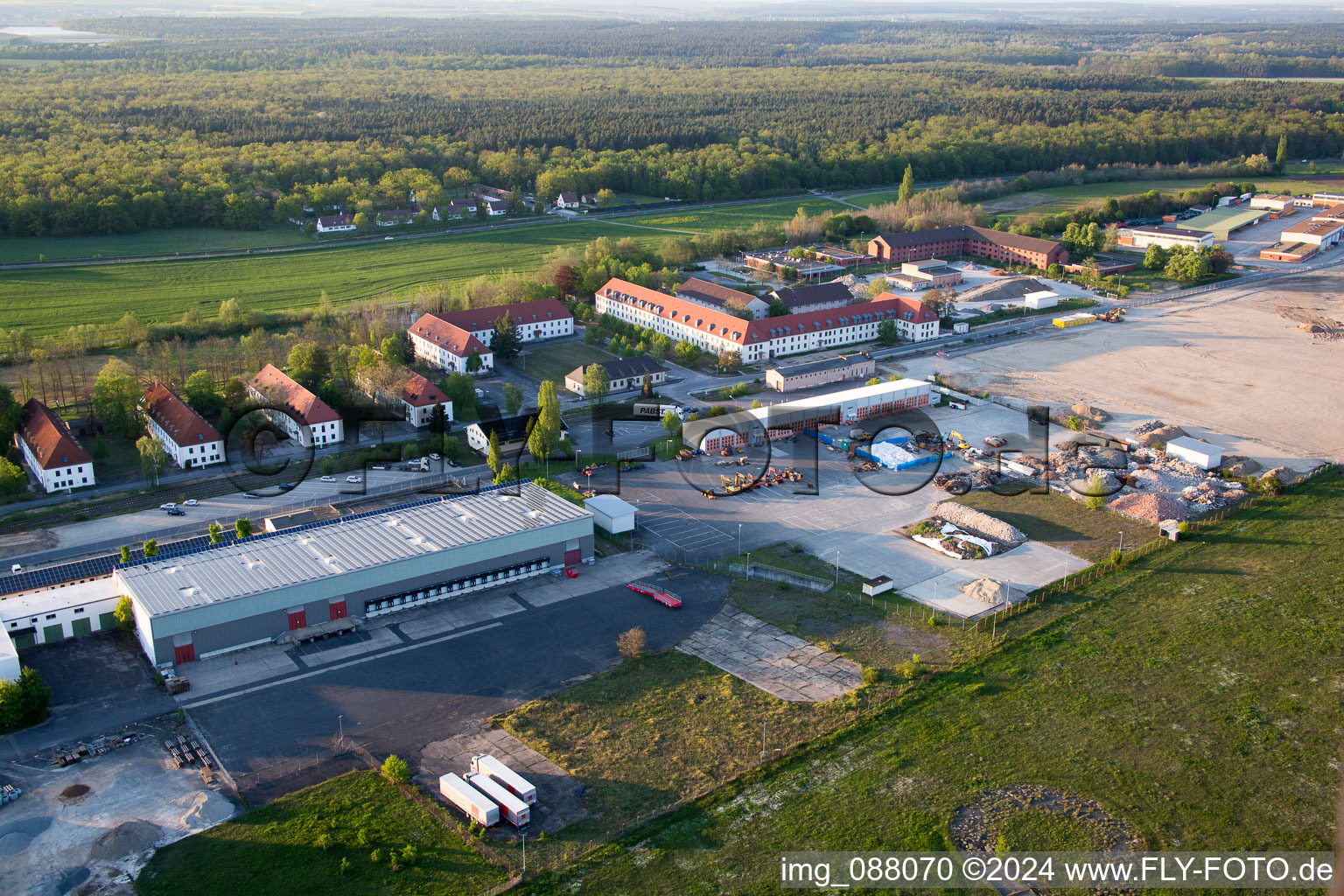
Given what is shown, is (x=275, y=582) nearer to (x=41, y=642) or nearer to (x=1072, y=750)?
(x=41, y=642)

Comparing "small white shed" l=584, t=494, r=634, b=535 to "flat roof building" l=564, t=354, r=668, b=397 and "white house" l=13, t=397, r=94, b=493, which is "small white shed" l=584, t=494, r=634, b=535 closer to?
"flat roof building" l=564, t=354, r=668, b=397

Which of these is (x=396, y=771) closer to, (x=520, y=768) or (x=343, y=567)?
(x=520, y=768)

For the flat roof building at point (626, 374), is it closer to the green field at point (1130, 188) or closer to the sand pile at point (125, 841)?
the sand pile at point (125, 841)

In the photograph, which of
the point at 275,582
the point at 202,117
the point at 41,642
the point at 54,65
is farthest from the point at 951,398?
the point at 54,65

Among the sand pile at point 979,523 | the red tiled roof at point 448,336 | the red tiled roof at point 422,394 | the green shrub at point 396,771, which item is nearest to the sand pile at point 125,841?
the green shrub at point 396,771

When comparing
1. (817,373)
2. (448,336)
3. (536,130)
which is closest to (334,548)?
(448,336)

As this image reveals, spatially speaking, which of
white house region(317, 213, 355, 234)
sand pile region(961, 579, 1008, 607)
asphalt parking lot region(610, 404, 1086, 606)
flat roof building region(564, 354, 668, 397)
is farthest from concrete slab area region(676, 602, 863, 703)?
white house region(317, 213, 355, 234)

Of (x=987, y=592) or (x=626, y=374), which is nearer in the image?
(x=987, y=592)
